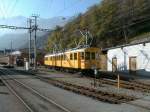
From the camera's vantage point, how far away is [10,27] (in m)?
61.7

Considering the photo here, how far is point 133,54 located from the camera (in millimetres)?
41750

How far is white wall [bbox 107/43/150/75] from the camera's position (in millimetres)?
39156

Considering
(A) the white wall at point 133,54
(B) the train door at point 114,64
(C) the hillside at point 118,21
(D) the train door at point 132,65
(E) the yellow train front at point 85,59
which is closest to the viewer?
(E) the yellow train front at point 85,59

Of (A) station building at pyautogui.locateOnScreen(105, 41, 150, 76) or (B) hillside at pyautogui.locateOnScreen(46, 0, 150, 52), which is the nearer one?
(A) station building at pyautogui.locateOnScreen(105, 41, 150, 76)

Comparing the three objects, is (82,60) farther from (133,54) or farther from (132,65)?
(132,65)

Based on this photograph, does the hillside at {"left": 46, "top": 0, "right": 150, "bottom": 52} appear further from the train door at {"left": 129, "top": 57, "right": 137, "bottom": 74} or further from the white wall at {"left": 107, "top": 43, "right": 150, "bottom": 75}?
the train door at {"left": 129, "top": 57, "right": 137, "bottom": 74}

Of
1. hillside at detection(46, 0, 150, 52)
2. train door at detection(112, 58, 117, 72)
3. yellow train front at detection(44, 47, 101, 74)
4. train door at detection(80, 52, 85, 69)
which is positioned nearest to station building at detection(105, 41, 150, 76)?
train door at detection(112, 58, 117, 72)

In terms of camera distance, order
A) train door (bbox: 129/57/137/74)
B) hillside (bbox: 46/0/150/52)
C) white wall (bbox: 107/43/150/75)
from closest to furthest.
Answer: white wall (bbox: 107/43/150/75) → train door (bbox: 129/57/137/74) → hillside (bbox: 46/0/150/52)

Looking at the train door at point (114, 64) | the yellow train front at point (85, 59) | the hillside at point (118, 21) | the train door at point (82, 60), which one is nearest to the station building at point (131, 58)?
the train door at point (114, 64)

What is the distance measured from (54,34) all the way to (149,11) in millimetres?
34114

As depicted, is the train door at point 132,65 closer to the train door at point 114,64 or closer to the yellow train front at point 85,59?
the train door at point 114,64

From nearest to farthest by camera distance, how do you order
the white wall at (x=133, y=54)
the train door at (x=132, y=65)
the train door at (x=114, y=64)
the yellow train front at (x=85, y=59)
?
the yellow train front at (x=85, y=59)
the white wall at (x=133, y=54)
the train door at (x=132, y=65)
the train door at (x=114, y=64)

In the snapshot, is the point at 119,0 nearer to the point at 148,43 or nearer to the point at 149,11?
the point at 149,11

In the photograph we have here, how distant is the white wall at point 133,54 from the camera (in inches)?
1542
